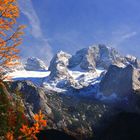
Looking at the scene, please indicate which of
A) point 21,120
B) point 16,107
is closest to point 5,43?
point 21,120

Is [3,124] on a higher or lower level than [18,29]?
higher

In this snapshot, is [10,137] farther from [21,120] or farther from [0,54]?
[21,120]

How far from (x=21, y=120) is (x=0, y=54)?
45988 millimetres

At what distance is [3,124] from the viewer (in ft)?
148

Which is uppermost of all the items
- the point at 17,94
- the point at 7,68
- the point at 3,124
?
the point at 17,94

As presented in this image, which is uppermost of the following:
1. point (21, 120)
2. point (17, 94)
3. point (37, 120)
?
point (17, 94)

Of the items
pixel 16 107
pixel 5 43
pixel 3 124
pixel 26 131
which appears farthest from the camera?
pixel 16 107

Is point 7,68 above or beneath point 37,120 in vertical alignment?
above

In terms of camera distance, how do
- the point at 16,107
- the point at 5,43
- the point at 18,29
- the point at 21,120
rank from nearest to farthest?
the point at 5,43 < the point at 18,29 < the point at 21,120 < the point at 16,107

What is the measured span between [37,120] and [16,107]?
53951 mm

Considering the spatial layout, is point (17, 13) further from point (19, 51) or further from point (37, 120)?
point (37, 120)

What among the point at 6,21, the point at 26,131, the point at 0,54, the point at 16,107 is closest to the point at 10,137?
the point at 26,131

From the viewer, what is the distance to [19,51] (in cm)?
2209

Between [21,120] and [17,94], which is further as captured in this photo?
[17,94]
